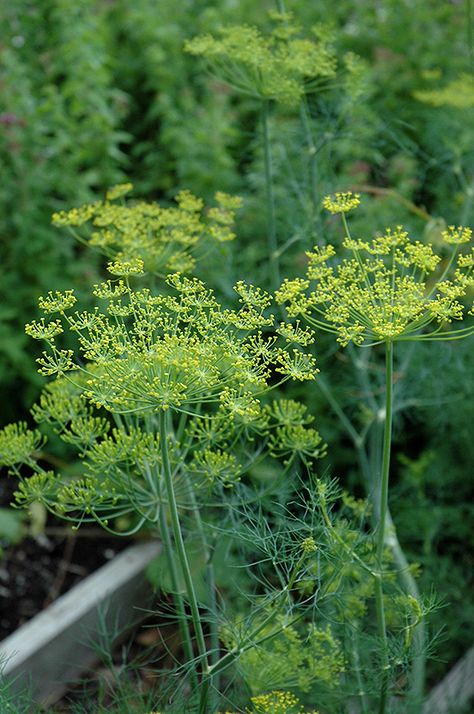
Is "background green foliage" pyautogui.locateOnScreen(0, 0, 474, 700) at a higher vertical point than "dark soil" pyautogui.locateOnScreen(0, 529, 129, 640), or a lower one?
higher

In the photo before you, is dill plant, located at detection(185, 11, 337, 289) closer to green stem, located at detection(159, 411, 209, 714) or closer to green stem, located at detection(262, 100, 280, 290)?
green stem, located at detection(262, 100, 280, 290)

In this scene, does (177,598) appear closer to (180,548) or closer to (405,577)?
(180,548)

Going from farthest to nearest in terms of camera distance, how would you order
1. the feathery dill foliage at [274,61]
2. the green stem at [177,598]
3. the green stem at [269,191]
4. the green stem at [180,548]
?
the green stem at [269,191], the feathery dill foliage at [274,61], the green stem at [177,598], the green stem at [180,548]

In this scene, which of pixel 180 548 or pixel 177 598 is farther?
pixel 177 598

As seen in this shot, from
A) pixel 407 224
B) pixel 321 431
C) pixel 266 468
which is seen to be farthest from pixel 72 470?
pixel 407 224

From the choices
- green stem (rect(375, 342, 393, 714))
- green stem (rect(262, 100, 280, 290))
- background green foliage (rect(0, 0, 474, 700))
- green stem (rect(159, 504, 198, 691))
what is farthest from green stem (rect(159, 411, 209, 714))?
background green foliage (rect(0, 0, 474, 700))

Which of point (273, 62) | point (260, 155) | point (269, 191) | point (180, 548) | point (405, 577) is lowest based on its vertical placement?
point (405, 577)

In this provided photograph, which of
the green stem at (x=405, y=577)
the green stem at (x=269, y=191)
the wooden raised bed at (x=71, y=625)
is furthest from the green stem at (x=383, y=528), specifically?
the wooden raised bed at (x=71, y=625)

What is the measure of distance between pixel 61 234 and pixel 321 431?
1.42 meters

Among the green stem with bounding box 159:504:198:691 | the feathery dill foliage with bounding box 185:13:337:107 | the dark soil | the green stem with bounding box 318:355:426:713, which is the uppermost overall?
the feathery dill foliage with bounding box 185:13:337:107

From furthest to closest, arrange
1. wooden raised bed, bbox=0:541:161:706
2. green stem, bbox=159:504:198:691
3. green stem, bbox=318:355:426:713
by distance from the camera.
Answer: wooden raised bed, bbox=0:541:161:706 → green stem, bbox=318:355:426:713 → green stem, bbox=159:504:198:691

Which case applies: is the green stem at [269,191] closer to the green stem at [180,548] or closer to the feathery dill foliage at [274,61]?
the feathery dill foliage at [274,61]

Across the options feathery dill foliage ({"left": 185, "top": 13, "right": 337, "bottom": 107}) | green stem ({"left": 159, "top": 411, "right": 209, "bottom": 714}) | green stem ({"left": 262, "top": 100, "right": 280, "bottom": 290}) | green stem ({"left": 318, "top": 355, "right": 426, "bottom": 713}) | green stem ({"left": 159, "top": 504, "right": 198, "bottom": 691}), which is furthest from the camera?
green stem ({"left": 262, "top": 100, "right": 280, "bottom": 290})

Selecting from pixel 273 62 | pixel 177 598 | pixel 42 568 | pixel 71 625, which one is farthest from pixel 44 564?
pixel 273 62
